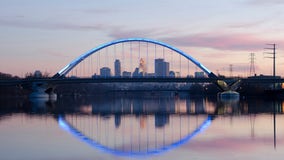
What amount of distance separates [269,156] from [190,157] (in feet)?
8.42

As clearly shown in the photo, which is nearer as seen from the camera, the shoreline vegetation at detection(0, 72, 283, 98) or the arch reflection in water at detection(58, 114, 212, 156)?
the arch reflection in water at detection(58, 114, 212, 156)

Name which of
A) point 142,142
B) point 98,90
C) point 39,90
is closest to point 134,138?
point 142,142

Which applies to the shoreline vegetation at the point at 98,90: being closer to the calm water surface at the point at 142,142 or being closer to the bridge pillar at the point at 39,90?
the bridge pillar at the point at 39,90

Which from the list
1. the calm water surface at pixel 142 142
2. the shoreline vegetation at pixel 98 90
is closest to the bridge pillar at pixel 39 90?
the shoreline vegetation at pixel 98 90

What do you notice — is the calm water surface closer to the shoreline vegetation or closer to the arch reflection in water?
the arch reflection in water

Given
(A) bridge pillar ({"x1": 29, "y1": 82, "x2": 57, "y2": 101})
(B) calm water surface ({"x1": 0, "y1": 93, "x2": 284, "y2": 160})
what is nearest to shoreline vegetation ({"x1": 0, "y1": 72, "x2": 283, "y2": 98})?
(A) bridge pillar ({"x1": 29, "y1": 82, "x2": 57, "y2": 101})

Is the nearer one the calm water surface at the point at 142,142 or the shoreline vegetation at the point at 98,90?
the calm water surface at the point at 142,142

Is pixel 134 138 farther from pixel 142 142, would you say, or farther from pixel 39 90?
pixel 39 90

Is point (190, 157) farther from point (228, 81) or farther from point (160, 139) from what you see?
point (228, 81)

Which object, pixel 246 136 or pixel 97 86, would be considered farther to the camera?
pixel 97 86

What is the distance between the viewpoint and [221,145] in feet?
63.0

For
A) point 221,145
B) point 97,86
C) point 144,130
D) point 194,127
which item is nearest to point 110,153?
point 221,145

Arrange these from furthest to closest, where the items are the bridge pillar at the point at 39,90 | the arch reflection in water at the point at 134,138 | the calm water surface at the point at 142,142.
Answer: the bridge pillar at the point at 39,90
the arch reflection in water at the point at 134,138
the calm water surface at the point at 142,142

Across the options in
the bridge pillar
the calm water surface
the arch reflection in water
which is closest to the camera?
the calm water surface
